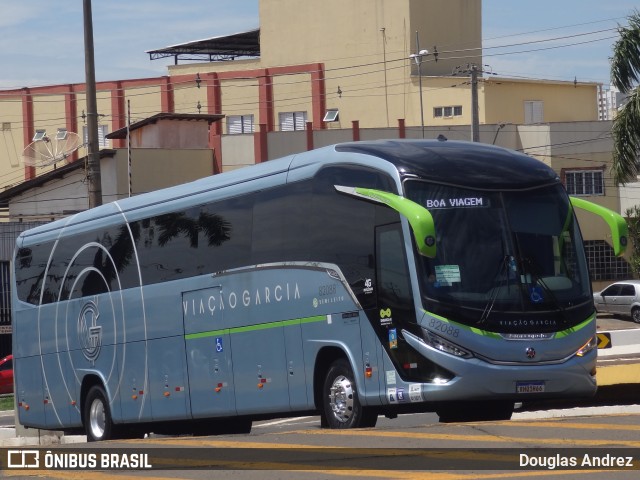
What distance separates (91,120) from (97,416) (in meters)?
9.27

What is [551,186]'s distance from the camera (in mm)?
15039

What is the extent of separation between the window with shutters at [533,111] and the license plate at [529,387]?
184 feet

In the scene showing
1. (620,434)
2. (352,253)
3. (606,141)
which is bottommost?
(620,434)

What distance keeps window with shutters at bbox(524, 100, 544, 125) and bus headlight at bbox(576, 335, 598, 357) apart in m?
55.1

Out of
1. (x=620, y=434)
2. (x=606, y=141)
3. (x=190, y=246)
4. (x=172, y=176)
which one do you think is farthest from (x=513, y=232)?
(x=606, y=141)

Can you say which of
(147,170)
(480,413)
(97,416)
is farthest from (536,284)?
(147,170)

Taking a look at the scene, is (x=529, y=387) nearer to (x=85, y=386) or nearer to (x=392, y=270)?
(x=392, y=270)

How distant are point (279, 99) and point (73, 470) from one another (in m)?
62.6

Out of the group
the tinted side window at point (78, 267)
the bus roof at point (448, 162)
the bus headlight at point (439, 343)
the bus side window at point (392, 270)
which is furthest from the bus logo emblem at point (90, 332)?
the bus headlight at point (439, 343)

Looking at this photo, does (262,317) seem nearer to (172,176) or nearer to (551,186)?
(551,186)

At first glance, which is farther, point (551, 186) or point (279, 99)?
point (279, 99)

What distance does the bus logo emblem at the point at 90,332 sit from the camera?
20469mm

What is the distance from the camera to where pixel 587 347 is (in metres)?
14.6

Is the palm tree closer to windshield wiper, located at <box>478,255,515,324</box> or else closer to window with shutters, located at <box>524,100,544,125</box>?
windshield wiper, located at <box>478,255,515,324</box>
